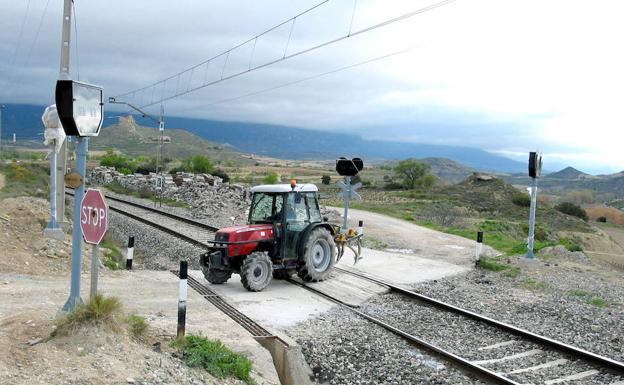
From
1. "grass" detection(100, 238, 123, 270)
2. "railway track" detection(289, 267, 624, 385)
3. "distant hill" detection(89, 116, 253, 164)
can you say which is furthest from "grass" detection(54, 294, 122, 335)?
"distant hill" detection(89, 116, 253, 164)

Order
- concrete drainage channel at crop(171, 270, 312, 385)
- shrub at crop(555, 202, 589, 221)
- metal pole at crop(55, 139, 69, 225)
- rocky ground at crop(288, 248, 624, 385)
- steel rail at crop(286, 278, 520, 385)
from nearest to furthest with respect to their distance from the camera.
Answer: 1. steel rail at crop(286, 278, 520, 385)
2. concrete drainage channel at crop(171, 270, 312, 385)
3. rocky ground at crop(288, 248, 624, 385)
4. metal pole at crop(55, 139, 69, 225)
5. shrub at crop(555, 202, 589, 221)

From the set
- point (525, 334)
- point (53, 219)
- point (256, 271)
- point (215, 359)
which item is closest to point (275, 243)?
point (256, 271)

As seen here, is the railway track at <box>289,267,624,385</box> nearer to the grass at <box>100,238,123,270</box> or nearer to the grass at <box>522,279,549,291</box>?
the grass at <box>522,279,549,291</box>

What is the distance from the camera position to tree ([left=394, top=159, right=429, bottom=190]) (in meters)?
80.2

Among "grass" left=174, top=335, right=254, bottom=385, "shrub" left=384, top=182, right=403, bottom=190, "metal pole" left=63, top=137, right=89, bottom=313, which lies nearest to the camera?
"grass" left=174, top=335, right=254, bottom=385

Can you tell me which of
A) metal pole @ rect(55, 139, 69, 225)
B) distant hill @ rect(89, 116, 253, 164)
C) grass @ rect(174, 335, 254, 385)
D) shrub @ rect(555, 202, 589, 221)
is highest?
distant hill @ rect(89, 116, 253, 164)

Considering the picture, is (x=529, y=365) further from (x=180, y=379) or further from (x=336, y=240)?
(x=336, y=240)

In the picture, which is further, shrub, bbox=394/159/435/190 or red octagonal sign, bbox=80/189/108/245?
shrub, bbox=394/159/435/190

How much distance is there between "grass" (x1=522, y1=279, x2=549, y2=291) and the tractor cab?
489 centimetres

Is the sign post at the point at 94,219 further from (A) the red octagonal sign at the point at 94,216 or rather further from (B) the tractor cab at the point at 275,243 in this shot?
(B) the tractor cab at the point at 275,243

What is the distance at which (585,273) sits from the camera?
16844 millimetres

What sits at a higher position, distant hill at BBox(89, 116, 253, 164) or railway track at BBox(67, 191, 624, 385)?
distant hill at BBox(89, 116, 253, 164)

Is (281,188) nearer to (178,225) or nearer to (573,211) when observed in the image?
(178,225)

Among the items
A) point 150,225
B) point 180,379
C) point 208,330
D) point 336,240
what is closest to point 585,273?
point 336,240
